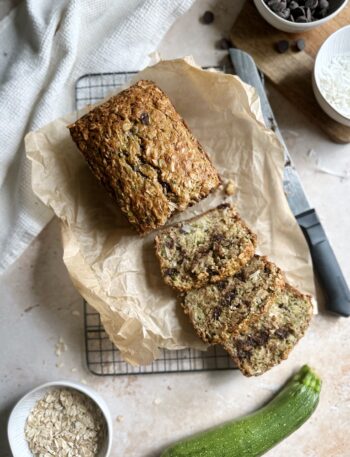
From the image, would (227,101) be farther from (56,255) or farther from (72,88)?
(56,255)

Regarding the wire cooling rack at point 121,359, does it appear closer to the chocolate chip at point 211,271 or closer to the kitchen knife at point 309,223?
the chocolate chip at point 211,271

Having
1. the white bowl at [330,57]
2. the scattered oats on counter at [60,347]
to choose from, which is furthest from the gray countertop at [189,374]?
the white bowl at [330,57]

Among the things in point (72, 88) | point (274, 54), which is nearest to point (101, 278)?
Result: point (72, 88)

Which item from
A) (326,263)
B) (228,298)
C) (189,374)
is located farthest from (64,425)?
(326,263)

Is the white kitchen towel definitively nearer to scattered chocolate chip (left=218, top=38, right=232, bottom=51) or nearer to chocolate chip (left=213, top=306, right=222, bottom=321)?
scattered chocolate chip (left=218, top=38, right=232, bottom=51)

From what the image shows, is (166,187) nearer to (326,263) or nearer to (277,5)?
(326,263)

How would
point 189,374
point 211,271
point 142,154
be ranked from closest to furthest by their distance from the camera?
point 142,154 → point 211,271 → point 189,374
